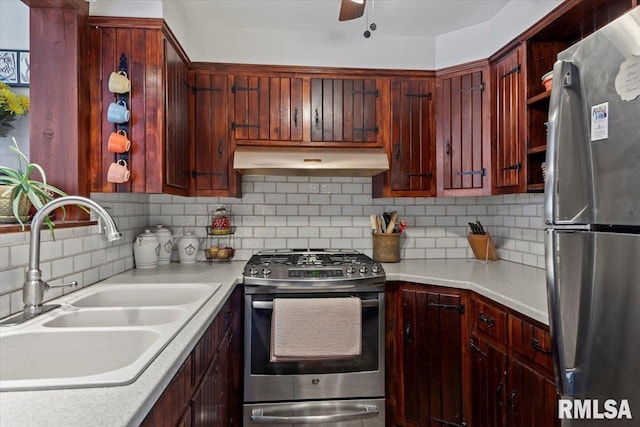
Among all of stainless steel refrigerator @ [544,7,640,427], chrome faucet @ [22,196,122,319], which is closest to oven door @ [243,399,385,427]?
Answer: stainless steel refrigerator @ [544,7,640,427]

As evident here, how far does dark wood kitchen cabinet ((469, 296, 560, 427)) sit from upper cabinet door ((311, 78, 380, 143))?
1.30m

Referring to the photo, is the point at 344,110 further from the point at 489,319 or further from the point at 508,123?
the point at 489,319

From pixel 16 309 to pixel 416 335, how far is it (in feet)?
6.30

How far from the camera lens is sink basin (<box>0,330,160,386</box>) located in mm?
1090

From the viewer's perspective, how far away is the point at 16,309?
1.30 metres

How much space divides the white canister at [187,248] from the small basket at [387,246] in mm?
1296

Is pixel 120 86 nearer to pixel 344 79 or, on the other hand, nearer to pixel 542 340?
pixel 344 79

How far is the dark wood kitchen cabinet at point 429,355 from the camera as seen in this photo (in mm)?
2041

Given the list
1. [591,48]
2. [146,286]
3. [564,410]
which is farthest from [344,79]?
[564,410]

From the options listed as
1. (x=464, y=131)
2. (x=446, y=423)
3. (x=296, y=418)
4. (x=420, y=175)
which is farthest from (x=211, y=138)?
(x=446, y=423)

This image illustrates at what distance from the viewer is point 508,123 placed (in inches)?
84.0

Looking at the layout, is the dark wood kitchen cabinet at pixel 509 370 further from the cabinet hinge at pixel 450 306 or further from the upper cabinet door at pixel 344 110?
the upper cabinet door at pixel 344 110

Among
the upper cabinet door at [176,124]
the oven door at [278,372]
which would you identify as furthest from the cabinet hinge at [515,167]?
the upper cabinet door at [176,124]

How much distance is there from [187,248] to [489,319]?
1.95 metres
